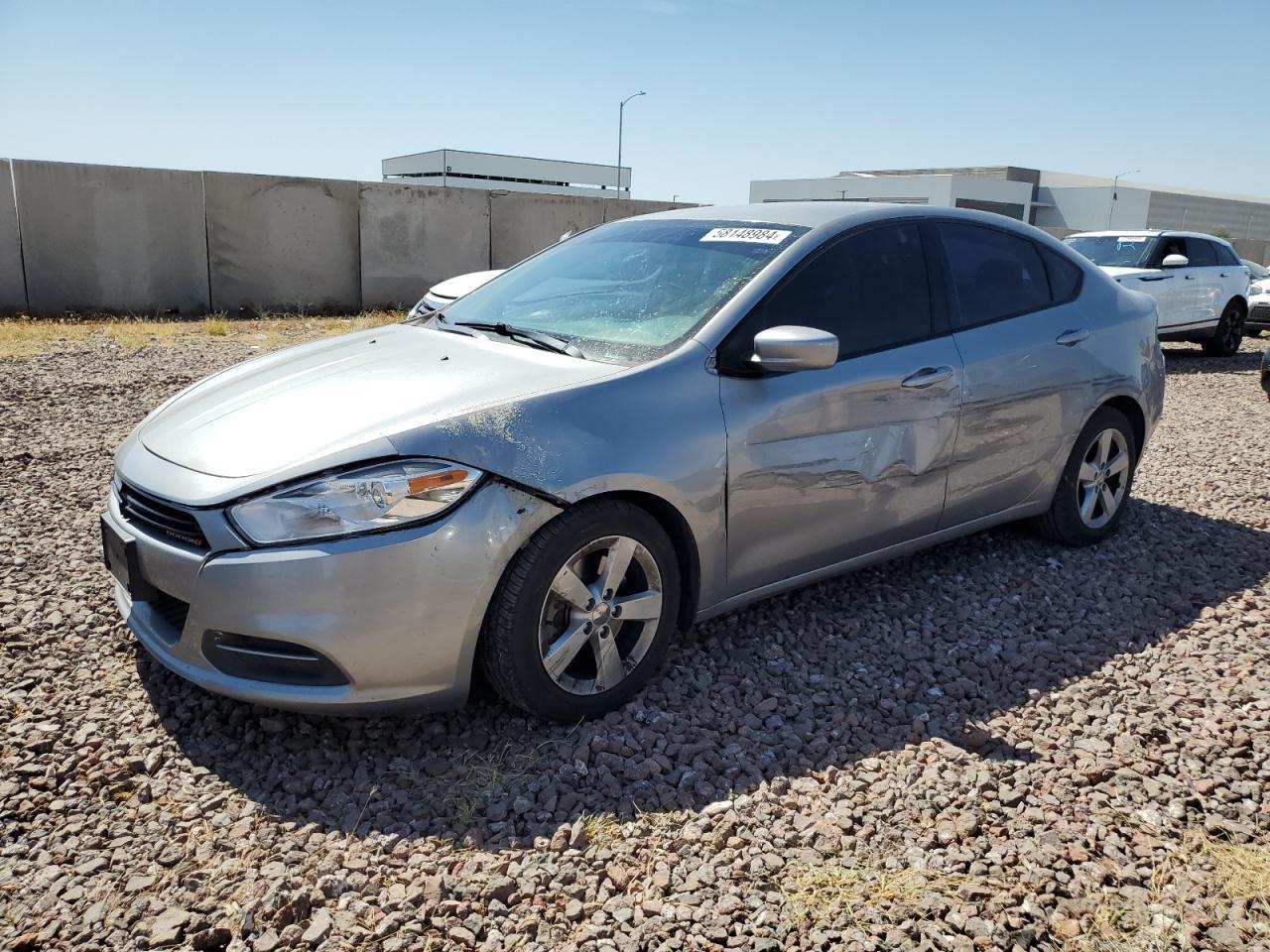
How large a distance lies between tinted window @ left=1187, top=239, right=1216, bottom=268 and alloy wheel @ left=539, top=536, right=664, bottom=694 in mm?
12495

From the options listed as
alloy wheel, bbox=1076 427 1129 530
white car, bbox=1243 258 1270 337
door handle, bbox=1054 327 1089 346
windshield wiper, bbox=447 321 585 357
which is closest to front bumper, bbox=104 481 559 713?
windshield wiper, bbox=447 321 585 357

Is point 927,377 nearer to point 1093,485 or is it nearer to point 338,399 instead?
point 1093,485

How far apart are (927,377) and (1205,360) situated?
38.6 ft

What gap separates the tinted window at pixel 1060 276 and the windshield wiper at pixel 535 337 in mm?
2511

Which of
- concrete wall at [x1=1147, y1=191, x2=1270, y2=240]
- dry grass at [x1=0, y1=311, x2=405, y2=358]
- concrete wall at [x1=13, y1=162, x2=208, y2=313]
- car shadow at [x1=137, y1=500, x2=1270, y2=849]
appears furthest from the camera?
concrete wall at [x1=1147, y1=191, x2=1270, y2=240]

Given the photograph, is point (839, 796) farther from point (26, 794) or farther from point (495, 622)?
point (26, 794)

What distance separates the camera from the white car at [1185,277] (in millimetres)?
12344

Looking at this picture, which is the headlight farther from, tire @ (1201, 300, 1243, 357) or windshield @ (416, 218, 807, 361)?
tire @ (1201, 300, 1243, 357)

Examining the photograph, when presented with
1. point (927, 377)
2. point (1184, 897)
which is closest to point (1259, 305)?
point (927, 377)

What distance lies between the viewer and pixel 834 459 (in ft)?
11.7

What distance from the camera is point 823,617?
4023 millimetres

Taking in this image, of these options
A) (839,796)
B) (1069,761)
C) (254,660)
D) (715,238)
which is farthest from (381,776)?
(715,238)

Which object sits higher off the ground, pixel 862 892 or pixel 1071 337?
pixel 1071 337

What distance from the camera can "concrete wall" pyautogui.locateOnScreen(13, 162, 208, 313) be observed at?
1414 cm
